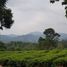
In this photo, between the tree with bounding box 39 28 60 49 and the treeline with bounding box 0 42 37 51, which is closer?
the treeline with bounding box 0 42 37 51

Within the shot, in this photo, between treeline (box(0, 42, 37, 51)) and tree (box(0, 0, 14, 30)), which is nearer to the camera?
treeline (box(0, 42, 37, 51))

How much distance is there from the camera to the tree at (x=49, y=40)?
4550 cm

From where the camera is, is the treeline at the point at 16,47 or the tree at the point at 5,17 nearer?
the treeline at the point at 16,47

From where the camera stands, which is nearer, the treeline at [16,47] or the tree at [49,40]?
the treeline at [16,47]

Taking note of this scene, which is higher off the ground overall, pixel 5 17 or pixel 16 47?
pixel 5 17

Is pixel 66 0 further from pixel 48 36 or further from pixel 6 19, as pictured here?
pixel 48 36

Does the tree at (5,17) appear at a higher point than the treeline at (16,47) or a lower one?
higher

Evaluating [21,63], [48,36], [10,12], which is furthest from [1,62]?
[48,36]

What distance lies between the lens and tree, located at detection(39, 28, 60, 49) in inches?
1791

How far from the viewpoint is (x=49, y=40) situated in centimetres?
4969

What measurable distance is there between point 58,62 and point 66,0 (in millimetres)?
4641

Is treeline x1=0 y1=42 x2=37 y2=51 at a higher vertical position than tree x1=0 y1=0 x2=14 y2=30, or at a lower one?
lower

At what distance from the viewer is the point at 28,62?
1995cm

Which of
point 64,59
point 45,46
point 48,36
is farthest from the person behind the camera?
point 48,36
